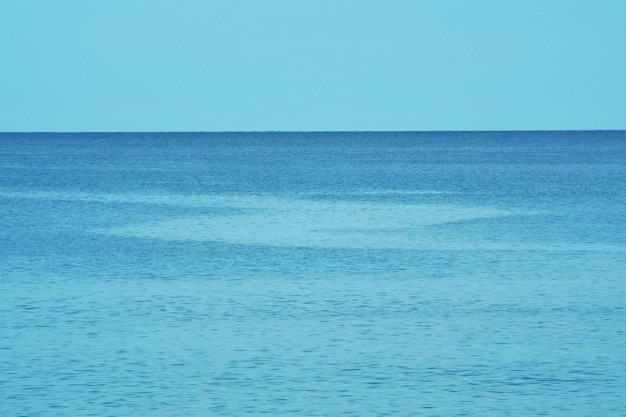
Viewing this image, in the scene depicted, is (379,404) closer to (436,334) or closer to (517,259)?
(436,334)

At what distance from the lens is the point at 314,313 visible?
1266 cm

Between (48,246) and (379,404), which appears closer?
(379,404)

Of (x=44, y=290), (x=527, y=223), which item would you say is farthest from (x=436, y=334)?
(x=527, y=223)

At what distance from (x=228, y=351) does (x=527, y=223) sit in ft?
46.8

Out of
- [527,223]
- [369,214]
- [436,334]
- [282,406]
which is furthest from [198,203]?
[282,406]

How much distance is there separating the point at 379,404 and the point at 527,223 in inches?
617

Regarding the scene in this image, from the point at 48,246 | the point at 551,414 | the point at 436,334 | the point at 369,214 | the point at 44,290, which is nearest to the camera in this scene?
the point at 551,414

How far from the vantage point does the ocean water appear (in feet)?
29.6

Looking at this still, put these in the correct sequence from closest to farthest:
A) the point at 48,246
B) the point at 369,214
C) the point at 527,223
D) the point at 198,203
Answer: the point at 48,246 → the point at 527,223 → the point at 369,214 → the point at 198,203

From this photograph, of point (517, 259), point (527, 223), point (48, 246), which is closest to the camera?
point (517, 259)

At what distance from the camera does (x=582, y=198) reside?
32.6 m

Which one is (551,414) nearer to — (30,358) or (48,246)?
(30,358)

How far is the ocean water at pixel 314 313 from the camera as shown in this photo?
9031 mm

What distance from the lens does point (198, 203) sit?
102ft
